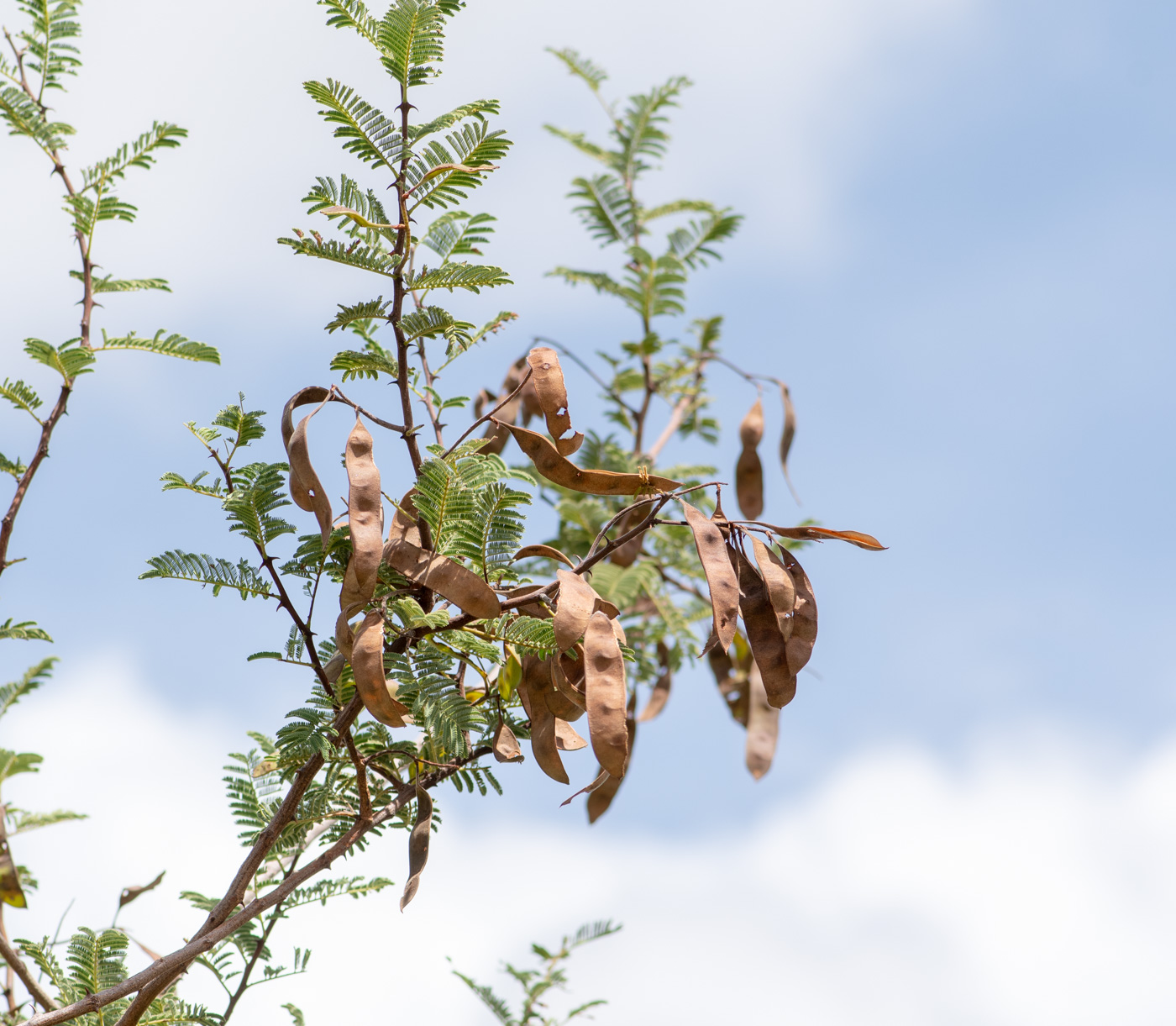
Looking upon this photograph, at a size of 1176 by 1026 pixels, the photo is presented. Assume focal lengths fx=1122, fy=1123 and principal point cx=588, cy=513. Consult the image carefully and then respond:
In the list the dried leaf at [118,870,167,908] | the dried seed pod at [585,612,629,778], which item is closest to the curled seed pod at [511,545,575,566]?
the dried seed pod at [585,612,629,778]

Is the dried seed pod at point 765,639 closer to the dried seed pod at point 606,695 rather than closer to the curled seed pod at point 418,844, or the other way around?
the dried seed pod at point 606,695

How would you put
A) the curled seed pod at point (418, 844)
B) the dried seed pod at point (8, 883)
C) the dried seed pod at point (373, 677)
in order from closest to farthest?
1. the dried seed pod at point (373, 677)
2. the curled seed pod at point (418, 844)
3. the dried seed pod at point (8, 883)

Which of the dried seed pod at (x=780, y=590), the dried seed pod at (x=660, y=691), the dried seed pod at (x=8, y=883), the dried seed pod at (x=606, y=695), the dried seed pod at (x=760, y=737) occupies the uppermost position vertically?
the dried seed pod at (x=660, y=691)

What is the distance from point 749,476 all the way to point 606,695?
5.88 feet

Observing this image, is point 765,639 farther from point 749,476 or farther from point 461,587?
point 749,476

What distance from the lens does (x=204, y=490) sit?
6.27ft

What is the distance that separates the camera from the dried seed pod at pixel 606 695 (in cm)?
147

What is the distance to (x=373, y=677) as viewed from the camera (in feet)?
5.19

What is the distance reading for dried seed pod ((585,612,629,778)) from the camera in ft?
4.83

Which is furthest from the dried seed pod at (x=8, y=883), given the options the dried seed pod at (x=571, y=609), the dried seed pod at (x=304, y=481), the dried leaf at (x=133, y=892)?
the dried seed pod at (x=571, y=609)

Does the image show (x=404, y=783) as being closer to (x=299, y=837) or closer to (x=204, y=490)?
(x=299, y=837)

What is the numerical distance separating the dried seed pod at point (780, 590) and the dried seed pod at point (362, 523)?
561 mm

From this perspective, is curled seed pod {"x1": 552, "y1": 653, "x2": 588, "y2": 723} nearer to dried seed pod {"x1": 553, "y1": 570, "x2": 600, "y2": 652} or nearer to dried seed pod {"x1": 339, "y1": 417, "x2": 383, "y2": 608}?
dried seed pod {"x1": 553, "y1": 570, "x2": 600, "y2": 652}

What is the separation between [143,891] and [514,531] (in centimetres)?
122
